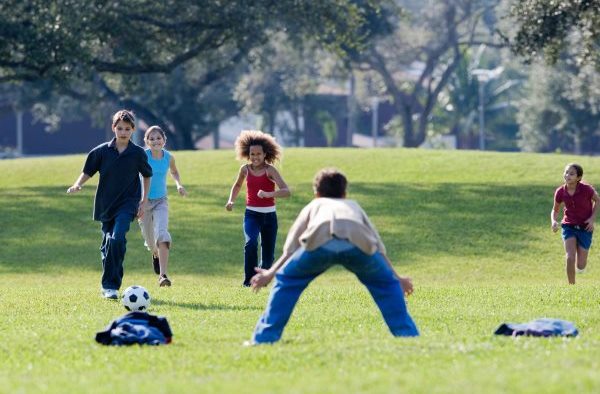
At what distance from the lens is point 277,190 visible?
15.4 meters

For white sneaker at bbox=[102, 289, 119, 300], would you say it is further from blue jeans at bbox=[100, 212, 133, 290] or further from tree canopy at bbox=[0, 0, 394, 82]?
tree canopy at bbox=[0, 0, 394, 82]

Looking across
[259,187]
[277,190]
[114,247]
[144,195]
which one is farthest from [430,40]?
[114,247]

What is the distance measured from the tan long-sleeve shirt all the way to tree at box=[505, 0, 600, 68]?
21.2 m

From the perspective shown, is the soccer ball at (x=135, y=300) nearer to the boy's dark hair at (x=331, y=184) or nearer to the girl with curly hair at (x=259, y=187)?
the girl with curly hair at (x=259, y=187)

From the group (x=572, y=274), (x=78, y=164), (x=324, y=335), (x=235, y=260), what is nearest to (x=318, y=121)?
(x=78, y=164)

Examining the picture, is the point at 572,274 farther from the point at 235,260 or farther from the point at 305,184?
the point at 305,184

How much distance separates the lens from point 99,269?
23.0 metres

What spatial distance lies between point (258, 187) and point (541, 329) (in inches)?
240

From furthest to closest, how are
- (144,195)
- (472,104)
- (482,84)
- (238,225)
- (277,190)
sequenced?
(472,104), (482,84), (238,225), (277,190), (144,195)

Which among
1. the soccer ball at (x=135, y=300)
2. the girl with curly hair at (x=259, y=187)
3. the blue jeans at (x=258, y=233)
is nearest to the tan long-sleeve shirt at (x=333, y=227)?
the soccer ball at (x=135, y=300)

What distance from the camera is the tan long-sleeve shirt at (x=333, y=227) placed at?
9297 millimetres

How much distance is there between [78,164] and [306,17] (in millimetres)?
9094

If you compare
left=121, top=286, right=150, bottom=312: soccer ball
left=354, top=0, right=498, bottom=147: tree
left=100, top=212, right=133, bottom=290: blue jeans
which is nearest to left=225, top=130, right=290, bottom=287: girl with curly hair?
left=100, top=212, right=133, bottom=290: blue jeans

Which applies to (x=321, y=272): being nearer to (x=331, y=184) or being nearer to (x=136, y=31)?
(x=331, y=184)
